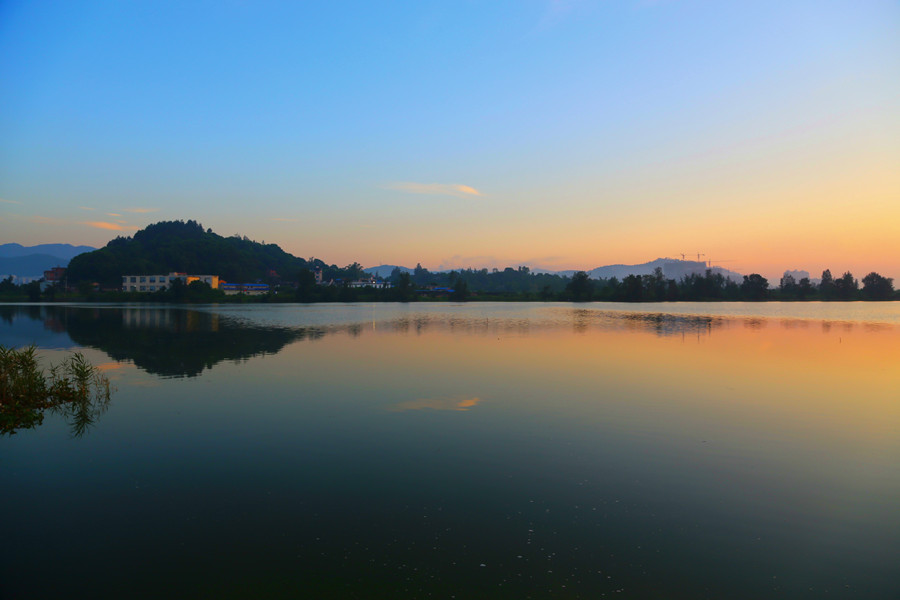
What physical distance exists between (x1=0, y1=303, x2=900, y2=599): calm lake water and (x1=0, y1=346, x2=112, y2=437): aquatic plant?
0.68 metres

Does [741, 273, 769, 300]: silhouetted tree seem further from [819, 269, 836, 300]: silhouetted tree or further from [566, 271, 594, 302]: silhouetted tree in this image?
[566, 271, 594, 302]: silhouetted tree

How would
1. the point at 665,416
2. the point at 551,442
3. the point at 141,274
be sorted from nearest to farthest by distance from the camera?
1. the point at 551,442
2. the point at 665,416
3. the point at 141,274

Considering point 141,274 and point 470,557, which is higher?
point 141,274

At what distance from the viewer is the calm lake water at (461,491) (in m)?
7.39

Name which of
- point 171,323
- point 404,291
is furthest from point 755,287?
point 171,323

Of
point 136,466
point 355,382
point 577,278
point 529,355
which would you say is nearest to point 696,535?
point 136,466

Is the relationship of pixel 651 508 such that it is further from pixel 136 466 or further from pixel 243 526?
pixel 136 466

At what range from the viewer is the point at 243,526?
878 centimetres

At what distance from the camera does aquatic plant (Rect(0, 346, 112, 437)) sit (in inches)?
632

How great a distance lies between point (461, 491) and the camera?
33.9 ft

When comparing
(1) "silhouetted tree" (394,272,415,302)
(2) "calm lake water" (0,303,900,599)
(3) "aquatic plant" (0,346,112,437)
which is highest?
(1) "silhouetted tree" (394,272,415,302)

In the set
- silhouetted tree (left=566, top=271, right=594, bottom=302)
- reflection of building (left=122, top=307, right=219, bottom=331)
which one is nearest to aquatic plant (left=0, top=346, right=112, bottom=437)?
reflection of building (left=122, top=307, right=219, bottom=331)

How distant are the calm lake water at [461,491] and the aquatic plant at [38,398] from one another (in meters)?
0.68

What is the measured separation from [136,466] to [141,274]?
217 m
